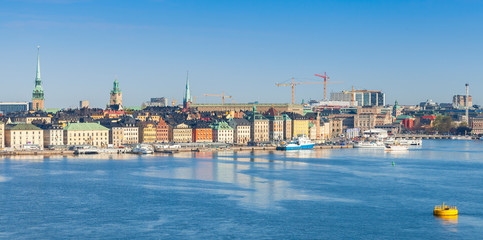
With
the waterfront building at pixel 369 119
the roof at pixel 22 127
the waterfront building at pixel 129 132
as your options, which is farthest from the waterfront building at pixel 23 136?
the waterfront building at pixel 369 119

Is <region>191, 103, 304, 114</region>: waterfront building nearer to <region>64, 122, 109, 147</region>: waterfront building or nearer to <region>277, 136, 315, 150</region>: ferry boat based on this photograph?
<region>277, 136, 315, 150</region>: ferry boat

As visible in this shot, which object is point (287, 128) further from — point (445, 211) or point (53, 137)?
point (445, 211)

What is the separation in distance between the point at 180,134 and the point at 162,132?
1743 mm

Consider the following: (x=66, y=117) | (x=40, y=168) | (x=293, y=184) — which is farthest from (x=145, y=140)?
(x=293, y=184)

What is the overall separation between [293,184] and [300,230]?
36.2 feet

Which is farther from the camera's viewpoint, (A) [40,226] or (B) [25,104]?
(B) [25,104]

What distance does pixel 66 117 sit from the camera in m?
71.8

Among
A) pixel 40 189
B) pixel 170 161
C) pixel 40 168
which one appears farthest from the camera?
pixel 170 161

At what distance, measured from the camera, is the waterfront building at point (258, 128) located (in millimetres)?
77750

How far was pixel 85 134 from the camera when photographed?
6375 centimetres

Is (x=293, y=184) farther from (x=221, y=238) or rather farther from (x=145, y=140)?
(x=145, y=140)

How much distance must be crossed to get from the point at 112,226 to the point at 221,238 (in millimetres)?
3670

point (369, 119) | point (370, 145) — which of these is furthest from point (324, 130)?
point (369, 119)

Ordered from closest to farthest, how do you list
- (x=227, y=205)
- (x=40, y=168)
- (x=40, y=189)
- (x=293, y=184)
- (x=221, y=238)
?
(x=221, y=238)
(x=227, y=205)
(x=40, y=189)
(x=293, y=184)
(x=40, y=168)
